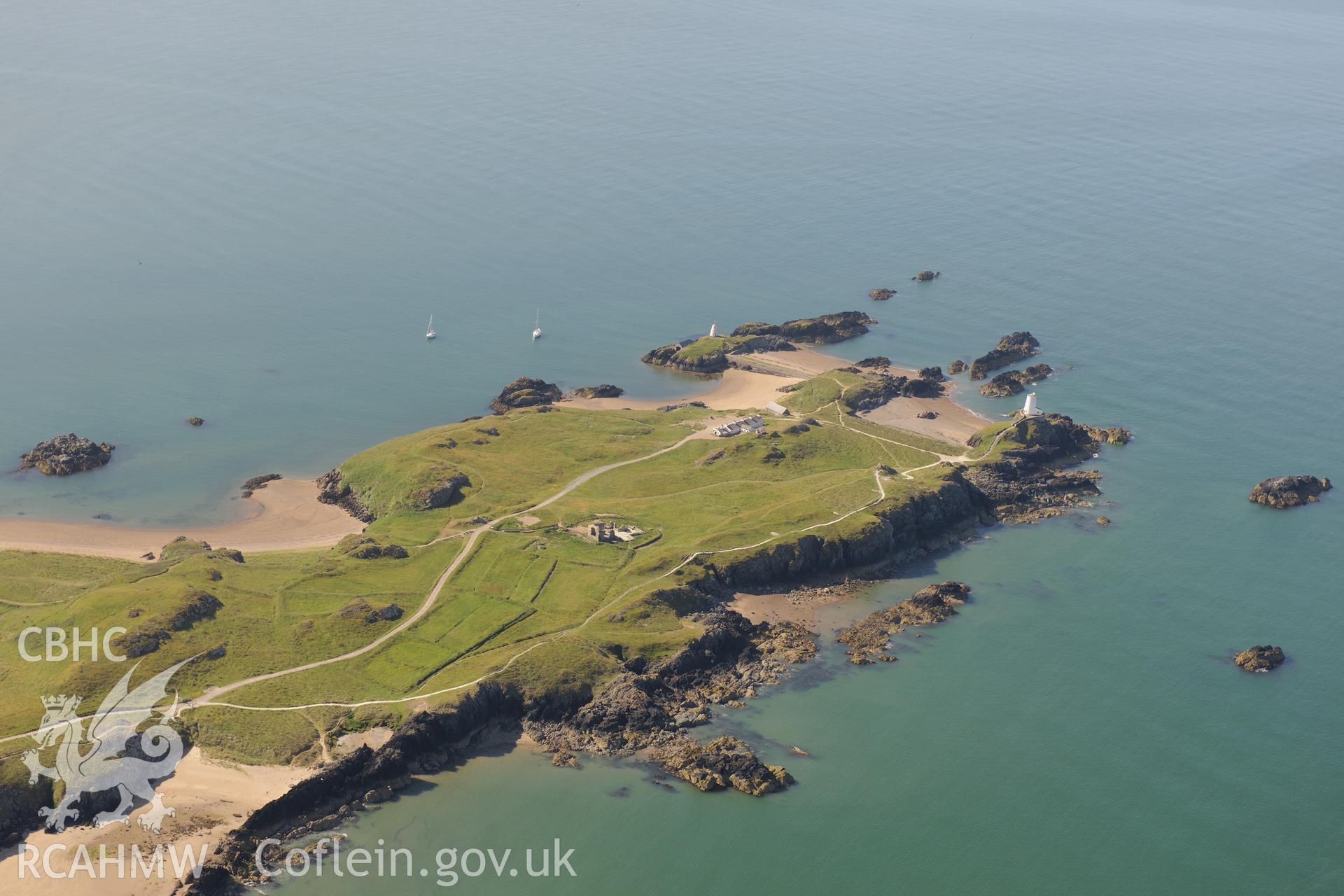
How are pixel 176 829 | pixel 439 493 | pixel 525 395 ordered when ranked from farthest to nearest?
pixel 525 395
pixel 439 493
pixel 176 829

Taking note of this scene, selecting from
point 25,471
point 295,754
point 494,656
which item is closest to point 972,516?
point 494,656

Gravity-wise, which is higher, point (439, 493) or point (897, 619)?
point (439, 493)

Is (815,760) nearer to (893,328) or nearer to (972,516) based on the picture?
(972,516)

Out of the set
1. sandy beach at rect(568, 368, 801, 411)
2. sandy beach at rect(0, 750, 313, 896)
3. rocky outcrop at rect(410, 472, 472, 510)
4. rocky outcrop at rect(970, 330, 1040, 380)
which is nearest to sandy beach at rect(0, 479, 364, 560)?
rocky outcrop at rect(410, 472, 472, 510)

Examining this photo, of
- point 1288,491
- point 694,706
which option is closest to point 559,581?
point 694,706

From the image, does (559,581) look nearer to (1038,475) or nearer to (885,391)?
Answer: (1038,475)

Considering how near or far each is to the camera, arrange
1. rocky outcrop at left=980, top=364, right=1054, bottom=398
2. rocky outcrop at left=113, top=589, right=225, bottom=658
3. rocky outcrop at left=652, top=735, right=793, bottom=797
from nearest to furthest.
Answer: rocky outcrop at left=652, top=735, right=793, bottom=797, rocky outcrop at left=113, top=589, right=225, bottom=658, rocky outcrop at left=980, top=364, right=1054, bottom=398

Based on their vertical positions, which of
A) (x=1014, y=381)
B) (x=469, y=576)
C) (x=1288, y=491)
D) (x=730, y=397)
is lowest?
(x=469, y=576)

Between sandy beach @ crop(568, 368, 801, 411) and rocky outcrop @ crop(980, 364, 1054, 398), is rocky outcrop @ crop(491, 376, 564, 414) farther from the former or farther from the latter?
rocky outcrop @ crop(980, 364, 1054, 398)
